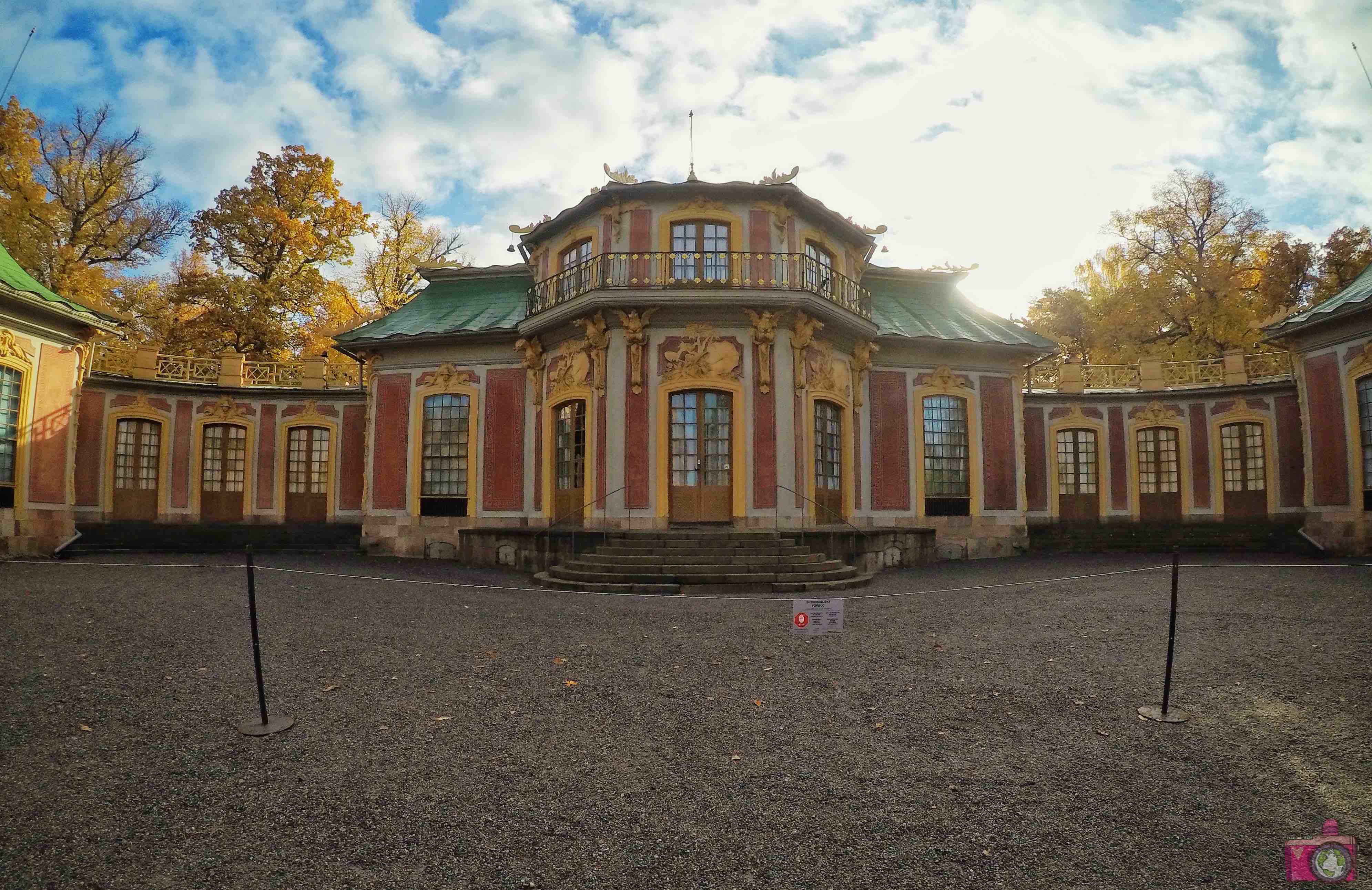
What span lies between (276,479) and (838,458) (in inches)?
546

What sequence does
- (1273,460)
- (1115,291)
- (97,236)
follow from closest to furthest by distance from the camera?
1. (1273,460)
2. (97,236)
3. (1115,291)

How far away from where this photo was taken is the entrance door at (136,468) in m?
17.5

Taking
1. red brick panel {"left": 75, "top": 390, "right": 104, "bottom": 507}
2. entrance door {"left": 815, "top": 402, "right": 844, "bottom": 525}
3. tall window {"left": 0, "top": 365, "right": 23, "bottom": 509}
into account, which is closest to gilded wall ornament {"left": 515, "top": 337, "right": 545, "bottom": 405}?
entrance door {"left": 815, "top": 402, "right": 844, "bottom": 525}

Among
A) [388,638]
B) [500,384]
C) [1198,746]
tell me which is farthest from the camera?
[500,384]

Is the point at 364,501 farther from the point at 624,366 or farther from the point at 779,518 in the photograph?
the point at 779,518

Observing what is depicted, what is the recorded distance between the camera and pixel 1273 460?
17.5 meters

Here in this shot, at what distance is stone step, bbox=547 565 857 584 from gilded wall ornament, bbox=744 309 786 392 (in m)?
3.69

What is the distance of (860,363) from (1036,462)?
6.85 meters

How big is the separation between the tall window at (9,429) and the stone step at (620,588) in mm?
10748

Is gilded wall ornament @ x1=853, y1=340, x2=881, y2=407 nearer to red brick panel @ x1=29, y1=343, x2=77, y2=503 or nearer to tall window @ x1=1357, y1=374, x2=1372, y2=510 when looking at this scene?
tall window @ x1=1357, y1=374, x2=1372, y2=510

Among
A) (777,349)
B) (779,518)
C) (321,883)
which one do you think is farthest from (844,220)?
(321,883)

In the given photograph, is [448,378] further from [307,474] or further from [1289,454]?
[1289,454]

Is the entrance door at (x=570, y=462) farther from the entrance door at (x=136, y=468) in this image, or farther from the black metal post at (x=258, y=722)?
the entrance door at (x=136, y=468)

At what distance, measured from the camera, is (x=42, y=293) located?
13781 millimetres
